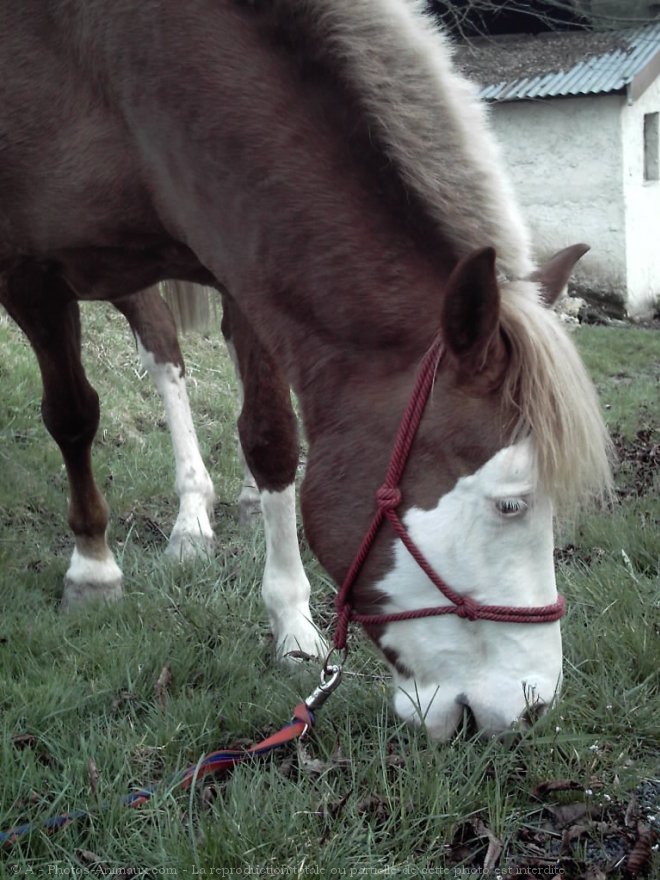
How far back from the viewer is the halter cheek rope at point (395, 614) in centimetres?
197

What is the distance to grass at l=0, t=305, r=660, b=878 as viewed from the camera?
1.86 meters

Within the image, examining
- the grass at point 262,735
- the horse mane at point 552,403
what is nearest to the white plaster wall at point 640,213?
the grass at point 262,735

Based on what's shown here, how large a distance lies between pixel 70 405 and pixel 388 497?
1.76 m

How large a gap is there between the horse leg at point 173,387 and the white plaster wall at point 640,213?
10.4 metres

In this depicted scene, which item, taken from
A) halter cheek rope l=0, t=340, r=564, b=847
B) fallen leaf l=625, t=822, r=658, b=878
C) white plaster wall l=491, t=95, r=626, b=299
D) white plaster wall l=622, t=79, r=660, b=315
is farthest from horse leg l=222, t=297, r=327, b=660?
white plaster wall l=622, t=79, r=660, b=315

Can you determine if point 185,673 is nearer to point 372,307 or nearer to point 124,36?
point 372,307

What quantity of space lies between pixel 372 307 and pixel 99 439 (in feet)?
11.4

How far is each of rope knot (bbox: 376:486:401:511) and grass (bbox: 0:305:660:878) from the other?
50 centimetres

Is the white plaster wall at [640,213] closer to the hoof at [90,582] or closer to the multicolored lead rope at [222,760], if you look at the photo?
the hoof at [90,582]

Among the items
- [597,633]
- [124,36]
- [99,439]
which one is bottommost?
[99,439]

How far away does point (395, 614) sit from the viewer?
6.89 feet

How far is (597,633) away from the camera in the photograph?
2.65m

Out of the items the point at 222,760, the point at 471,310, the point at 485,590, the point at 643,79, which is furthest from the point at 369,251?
the point at 643,79

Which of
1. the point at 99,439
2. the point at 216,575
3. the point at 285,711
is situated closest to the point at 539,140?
the point at 99,439
